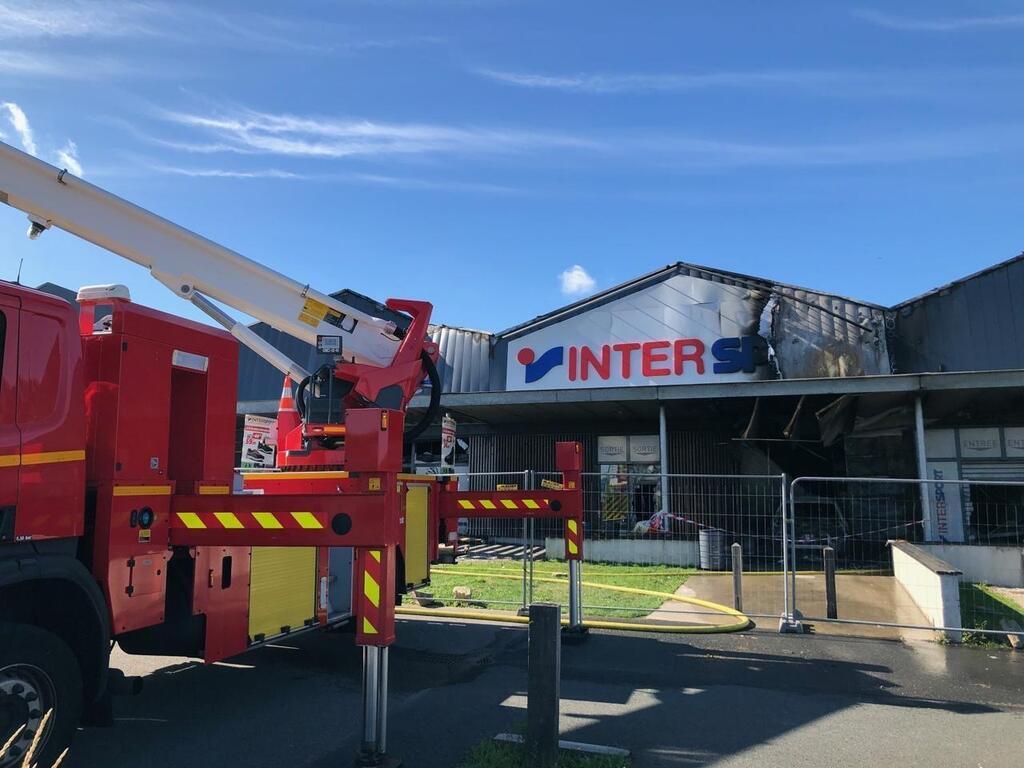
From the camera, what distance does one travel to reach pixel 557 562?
16.6m

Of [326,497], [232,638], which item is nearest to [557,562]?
[232,638]

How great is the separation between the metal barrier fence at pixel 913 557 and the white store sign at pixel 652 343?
3.96 m

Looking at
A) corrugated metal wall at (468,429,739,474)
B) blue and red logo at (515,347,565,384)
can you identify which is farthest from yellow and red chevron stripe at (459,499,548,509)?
corrugated metal wall at (468,429,739,474)

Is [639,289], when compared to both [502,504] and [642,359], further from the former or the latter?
[502,504]

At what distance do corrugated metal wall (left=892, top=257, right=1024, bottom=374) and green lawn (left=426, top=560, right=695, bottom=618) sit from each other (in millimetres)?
7302

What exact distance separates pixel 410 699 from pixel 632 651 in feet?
9.45

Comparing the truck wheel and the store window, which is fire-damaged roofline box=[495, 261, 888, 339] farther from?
the truck wheel

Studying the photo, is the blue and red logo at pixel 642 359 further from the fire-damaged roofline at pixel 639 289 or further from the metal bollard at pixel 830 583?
the metal bollard at pixel 830 583

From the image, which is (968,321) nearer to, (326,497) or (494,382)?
(494,382)

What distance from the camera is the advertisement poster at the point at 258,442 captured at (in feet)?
31.6

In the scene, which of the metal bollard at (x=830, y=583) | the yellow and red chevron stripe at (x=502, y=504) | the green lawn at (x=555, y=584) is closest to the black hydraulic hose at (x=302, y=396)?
the yellow and red chevron stripe at (x=502, y=504)

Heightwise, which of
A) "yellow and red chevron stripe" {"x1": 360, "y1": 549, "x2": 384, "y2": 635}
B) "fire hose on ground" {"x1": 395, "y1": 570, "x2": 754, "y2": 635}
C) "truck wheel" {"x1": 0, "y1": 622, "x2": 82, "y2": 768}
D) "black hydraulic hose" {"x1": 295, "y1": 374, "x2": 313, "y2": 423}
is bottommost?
"fire hose on ground" {"x1": 395, "y1": 570, "x2": 754, "y2": 635}

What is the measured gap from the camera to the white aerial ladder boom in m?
6.65

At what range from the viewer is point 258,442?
383 inches
